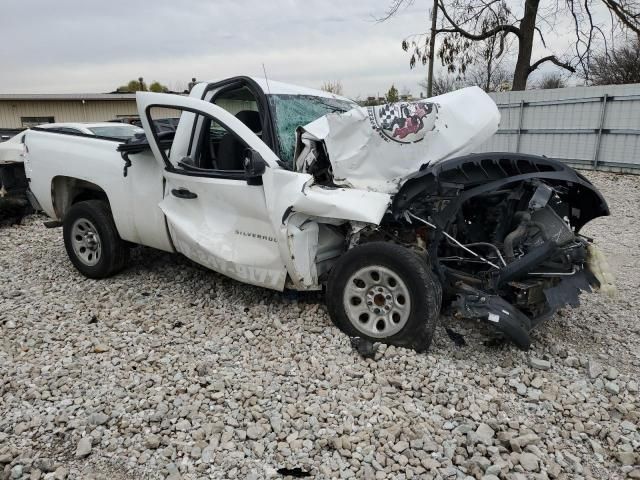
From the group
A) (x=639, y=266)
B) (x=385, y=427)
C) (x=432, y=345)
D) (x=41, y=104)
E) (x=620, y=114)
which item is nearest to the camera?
(x=385, y=427)

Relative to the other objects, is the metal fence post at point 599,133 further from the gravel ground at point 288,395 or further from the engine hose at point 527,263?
the engine hose at point 527,263

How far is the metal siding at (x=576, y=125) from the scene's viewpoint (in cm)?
1205

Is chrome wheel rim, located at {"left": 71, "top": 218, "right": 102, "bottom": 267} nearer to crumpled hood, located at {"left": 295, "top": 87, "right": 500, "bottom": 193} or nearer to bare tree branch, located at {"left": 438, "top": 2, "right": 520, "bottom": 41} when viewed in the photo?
crumpled hood, located at {"left": 295, "top": 87, "right": 500, "bottom": 193}

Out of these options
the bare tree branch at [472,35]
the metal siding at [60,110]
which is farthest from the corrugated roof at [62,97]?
the bare tree branch at [472,35]

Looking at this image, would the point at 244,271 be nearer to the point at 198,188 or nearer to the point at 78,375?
the point at 198,188

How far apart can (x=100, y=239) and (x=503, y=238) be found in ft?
12.9

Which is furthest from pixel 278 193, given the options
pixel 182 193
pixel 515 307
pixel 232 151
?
pixel 515 307

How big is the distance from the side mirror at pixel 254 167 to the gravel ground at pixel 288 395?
3.90ft

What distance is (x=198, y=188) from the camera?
4.47m

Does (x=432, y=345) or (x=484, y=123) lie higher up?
(x=484, y=123)

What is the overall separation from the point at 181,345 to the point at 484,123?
2.98 metres

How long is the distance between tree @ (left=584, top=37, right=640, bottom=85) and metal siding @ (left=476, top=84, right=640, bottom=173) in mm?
7706

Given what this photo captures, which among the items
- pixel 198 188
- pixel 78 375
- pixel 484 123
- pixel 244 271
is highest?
pixel 484 123

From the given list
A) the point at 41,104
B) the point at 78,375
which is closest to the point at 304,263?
the point at 78,375
